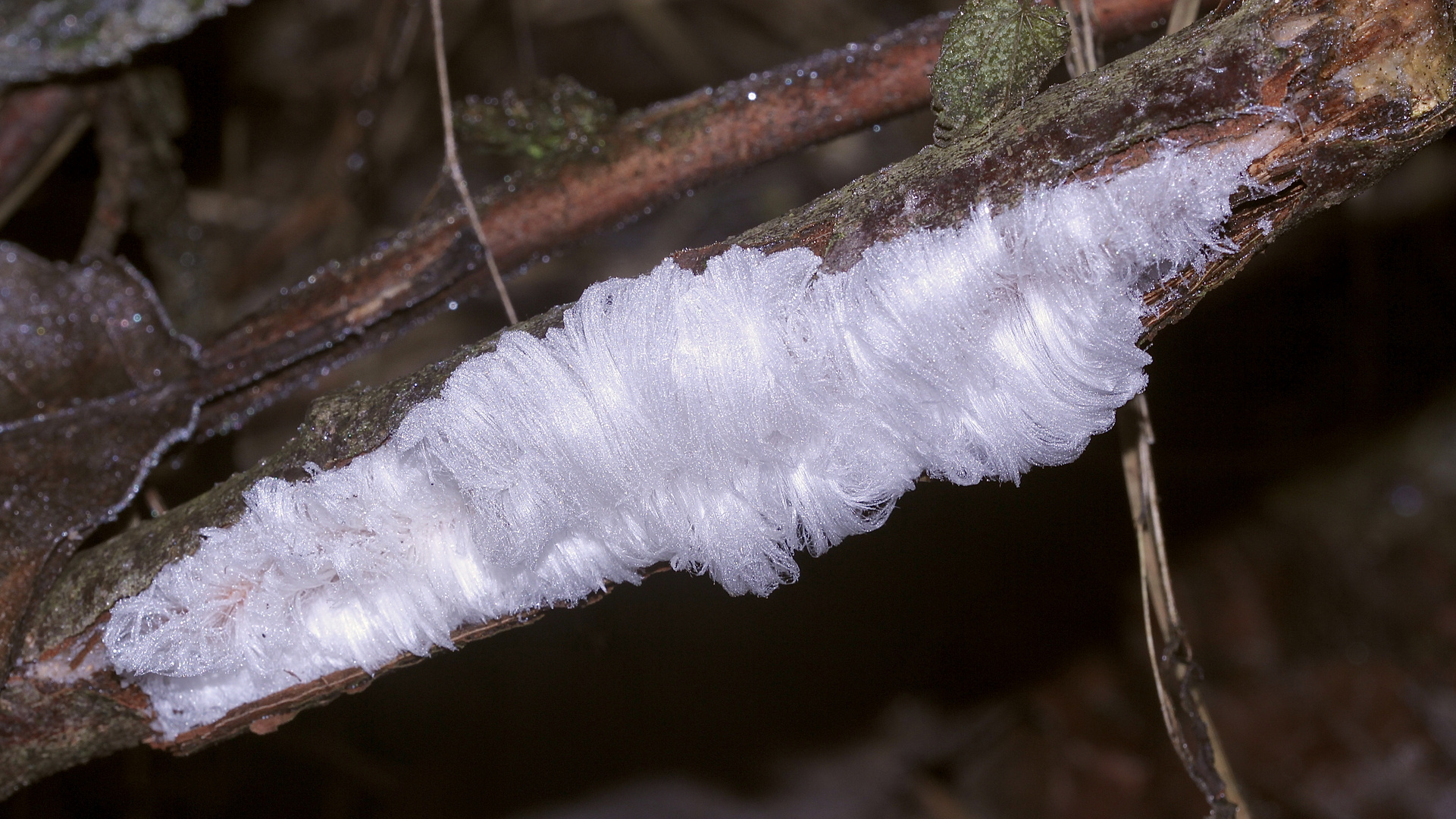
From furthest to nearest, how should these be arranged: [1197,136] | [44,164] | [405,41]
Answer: [405,41], [44,164], [1197,136]

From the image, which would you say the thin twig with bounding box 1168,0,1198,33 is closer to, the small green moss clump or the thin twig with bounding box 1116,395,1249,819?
the thin twig with bounding box 1116,395,1249,819

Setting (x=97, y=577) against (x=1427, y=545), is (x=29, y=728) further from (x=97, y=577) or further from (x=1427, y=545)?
(x=1427, y=545)

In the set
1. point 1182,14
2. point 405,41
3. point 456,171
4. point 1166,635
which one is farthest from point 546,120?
point 405,41

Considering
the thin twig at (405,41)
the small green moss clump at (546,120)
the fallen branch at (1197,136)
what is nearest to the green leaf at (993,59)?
the fallen branch at (1197,136)

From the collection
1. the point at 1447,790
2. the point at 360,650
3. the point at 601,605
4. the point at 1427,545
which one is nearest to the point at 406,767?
the point at 601,605

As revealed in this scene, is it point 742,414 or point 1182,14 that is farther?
point 1182,14

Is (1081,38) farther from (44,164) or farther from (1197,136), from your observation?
(44,164)
